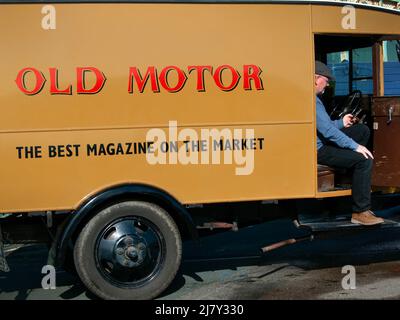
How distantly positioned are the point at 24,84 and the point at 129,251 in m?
1.55

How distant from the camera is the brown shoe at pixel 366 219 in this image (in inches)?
217

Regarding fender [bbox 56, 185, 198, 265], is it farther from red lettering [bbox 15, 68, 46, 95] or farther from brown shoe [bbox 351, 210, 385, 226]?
brown shoe [bbox 351, 210, 385, 226]

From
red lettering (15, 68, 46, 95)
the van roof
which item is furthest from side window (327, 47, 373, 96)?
red lettering (15, 68, 46, 95)

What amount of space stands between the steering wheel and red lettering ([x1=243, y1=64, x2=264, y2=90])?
170 centimetres

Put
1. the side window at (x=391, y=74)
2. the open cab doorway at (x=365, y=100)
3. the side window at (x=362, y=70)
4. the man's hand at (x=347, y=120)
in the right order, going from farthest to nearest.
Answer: the side window at (x=391, y=74) → the side window at (x=362, y=70) → the man's hand at (x=347, y=120) → the open cab doorway at (x=365, y=100)

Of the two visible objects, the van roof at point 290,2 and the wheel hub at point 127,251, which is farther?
the wheel hub at point 127,251

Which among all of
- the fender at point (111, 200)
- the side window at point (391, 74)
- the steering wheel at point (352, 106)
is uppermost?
the side window at point (391, 74)

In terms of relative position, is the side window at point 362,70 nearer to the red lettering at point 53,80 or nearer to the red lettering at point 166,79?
the red lettering at point 166,79

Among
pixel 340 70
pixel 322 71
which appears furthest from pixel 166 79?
pixel 340 70

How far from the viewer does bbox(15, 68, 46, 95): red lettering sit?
4629 mm
